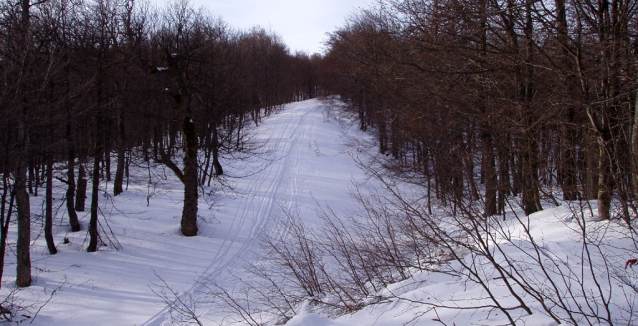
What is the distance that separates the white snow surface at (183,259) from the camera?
4.17 metres

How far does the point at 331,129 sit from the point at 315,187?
19696mm

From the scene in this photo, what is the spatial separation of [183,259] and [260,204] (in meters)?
6.16

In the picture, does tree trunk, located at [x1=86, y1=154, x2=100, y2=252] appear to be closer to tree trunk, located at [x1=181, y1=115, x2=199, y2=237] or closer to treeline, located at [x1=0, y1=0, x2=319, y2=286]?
treeline, located at [x1=0, y1=0, x2=319, y2=286]

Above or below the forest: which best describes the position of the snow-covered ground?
below

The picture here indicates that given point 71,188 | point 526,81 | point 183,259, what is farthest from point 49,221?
point 526,81

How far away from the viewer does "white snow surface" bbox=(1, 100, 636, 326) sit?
4172 millimetres

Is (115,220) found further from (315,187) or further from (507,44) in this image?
(507,44)

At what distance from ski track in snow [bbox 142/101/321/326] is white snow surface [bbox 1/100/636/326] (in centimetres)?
4

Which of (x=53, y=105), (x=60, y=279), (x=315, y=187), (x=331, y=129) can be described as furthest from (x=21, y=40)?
(x=331, y=129)

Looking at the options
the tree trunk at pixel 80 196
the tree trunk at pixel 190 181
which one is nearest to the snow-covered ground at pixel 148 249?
the tree trunk at pixel 190 181

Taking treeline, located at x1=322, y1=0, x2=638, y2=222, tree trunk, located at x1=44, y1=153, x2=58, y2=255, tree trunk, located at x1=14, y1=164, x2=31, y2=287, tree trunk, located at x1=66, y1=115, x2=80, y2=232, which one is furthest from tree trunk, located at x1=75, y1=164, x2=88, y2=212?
treeline, located at x1=322, y1=0, x2=638, y2=222

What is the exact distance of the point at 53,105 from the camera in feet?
26.0

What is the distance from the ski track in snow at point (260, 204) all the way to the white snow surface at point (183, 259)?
4cm

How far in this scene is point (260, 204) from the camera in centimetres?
1661
